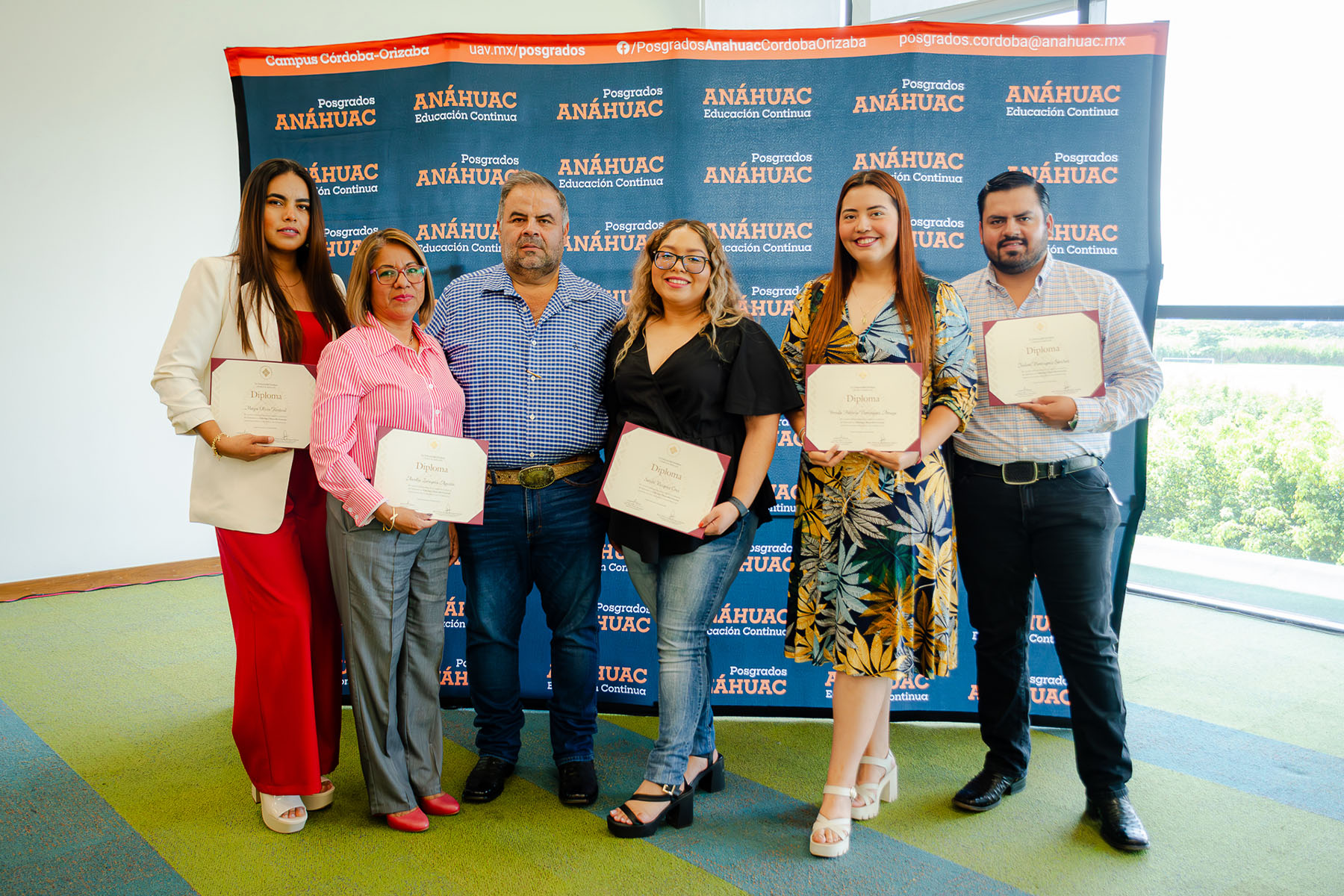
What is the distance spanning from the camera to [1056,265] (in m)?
2.40

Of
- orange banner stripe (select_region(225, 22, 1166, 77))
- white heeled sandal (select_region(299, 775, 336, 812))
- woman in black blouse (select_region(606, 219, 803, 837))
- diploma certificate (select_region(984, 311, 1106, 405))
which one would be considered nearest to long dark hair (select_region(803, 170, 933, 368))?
woman in black blouse (select_region(606, 219, 803, 837))

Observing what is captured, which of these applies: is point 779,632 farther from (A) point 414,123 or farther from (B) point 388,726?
(A) point 414,123

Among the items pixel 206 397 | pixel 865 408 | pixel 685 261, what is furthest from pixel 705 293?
pixel 206 397

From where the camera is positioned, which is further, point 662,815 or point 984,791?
point 984,791

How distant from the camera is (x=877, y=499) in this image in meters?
2.12

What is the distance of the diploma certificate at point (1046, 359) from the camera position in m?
2.23

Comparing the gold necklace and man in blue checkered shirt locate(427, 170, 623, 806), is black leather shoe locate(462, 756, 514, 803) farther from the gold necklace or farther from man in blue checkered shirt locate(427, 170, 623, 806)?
the gold necklace

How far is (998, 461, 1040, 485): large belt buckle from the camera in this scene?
2.28m

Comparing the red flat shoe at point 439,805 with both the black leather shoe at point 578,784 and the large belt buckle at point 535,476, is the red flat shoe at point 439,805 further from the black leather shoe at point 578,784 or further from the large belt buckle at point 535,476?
the large belt buckle at point 535,476

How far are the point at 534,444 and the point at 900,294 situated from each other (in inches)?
43.4

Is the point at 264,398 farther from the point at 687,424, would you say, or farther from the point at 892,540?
the point at 892,540

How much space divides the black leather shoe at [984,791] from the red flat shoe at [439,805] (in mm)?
1524

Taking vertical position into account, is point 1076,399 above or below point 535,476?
above

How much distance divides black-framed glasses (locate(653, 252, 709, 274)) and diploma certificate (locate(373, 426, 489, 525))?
2.32 feet
